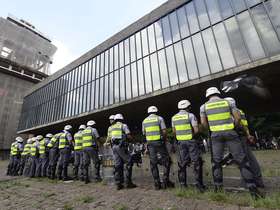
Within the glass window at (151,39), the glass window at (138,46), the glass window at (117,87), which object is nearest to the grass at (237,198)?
the glass window at (151,39)

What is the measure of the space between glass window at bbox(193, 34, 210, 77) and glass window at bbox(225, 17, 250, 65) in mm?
2068

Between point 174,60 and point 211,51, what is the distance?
3166 mm

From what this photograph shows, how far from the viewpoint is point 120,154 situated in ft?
15.7

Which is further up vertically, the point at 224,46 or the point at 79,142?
the point at 224,46

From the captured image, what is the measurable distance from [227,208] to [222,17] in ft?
47.1

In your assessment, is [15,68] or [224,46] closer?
[224,46]

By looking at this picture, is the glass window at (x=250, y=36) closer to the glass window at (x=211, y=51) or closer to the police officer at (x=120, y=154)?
the glass window at (x=211, y=51)

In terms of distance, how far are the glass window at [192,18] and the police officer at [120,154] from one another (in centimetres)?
1265

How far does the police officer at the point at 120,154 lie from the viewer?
466 centimetres

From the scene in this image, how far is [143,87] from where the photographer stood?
1634 cm

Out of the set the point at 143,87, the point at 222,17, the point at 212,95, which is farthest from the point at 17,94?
the point at 212,95

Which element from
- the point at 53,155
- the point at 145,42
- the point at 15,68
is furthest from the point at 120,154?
the point at 15,68

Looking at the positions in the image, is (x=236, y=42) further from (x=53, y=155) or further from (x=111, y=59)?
(x=53, y=155)

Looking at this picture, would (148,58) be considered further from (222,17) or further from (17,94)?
(17,94)
